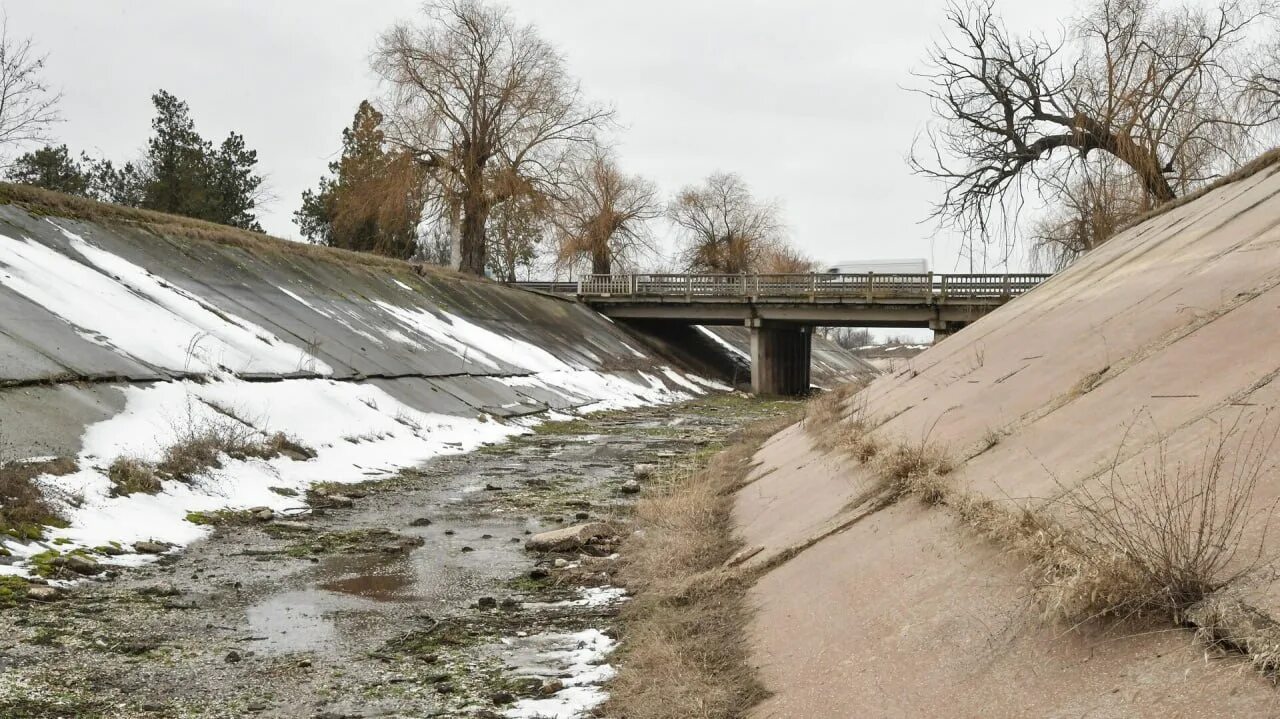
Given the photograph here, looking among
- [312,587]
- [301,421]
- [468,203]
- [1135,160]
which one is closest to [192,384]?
[301,421]

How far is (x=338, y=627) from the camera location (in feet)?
20.5

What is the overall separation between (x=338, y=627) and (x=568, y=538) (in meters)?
2.72

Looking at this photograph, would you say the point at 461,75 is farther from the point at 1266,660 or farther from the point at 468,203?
the point at 1266,660

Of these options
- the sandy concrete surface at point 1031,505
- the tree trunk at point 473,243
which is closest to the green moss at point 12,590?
the sandy concrete surface at point 1031,505

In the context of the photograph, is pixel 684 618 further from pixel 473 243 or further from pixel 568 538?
pixel 473 243

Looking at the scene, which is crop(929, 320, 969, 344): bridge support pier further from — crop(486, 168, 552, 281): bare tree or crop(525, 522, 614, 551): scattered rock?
crop(525, 522, 614, 551): scattered rock

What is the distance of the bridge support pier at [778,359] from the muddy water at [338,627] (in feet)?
100

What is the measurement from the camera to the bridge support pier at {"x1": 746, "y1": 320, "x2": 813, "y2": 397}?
40.7 meters

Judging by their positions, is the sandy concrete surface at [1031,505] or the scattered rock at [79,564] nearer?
the sandy concrete surface at [1031,505]

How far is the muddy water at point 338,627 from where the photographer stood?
4930mm

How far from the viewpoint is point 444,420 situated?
17531mm

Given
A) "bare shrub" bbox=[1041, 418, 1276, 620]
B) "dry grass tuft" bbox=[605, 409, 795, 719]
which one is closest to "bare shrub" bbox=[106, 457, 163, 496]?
"dry grass tuft" bbox=[605, 409, 795, 719]

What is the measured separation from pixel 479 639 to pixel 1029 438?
137 inches

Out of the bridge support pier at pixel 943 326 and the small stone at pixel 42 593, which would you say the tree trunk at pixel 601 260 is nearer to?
the bridge support pier at pixel 943 326
